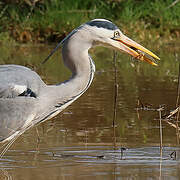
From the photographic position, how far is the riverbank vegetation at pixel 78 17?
1482cm

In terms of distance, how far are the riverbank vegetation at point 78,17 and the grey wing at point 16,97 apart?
863 centimetres

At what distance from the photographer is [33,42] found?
14.8 metres

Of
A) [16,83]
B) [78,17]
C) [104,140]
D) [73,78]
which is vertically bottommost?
[104,140]

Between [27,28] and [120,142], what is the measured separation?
840cm

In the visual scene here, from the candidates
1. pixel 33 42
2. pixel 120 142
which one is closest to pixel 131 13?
pixel 33 42

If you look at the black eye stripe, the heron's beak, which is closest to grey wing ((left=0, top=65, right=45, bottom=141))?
the black eye stripe

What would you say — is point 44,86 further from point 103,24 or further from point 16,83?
point 103,24

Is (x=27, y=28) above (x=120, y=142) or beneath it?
→ above

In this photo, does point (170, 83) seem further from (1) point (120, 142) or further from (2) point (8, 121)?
(2) point (8, 121)

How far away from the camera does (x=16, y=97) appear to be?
5938 millimetres

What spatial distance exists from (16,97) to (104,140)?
4.17 feet

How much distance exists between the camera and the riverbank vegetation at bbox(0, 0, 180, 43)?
583 inches

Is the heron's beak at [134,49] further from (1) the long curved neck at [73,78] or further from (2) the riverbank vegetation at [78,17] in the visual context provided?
(2) the riverbank vegetation at [78,17]

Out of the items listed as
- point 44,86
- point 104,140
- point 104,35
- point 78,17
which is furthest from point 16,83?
point 78,17
